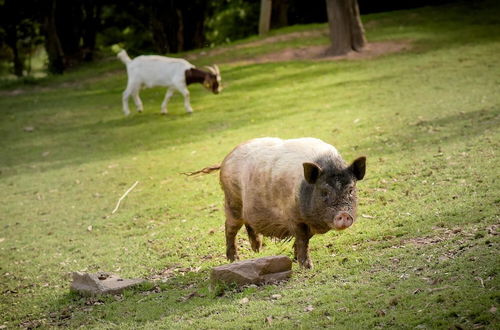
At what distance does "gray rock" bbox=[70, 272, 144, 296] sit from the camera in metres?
8.56

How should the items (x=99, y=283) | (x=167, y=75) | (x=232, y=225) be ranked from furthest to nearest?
(x=167, y=75), (x=232, y=225), (x=99, y=283)

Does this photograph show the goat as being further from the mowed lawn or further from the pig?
the pig

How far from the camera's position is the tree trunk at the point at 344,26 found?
26203mm

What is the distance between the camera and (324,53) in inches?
1102

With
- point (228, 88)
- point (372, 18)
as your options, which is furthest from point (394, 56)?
point (372, 18)

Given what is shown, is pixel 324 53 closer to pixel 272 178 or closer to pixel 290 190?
pixel 272 178

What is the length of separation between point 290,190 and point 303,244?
1.92 ft

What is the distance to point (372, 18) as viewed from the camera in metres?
33.2

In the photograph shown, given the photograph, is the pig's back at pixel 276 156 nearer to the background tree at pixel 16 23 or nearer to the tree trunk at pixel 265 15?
the tree trunk at pixel 265 15

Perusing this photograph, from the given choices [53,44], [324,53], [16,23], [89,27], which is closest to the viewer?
[324,53]

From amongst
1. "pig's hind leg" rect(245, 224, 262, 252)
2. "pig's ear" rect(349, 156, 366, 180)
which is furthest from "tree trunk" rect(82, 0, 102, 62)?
"pig's ear" rect(349, 156, 366, 180)

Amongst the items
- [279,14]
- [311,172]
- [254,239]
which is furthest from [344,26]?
[311,172]

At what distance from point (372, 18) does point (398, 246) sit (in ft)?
86.0

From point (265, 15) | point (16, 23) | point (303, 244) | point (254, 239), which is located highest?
point (303, 244)
